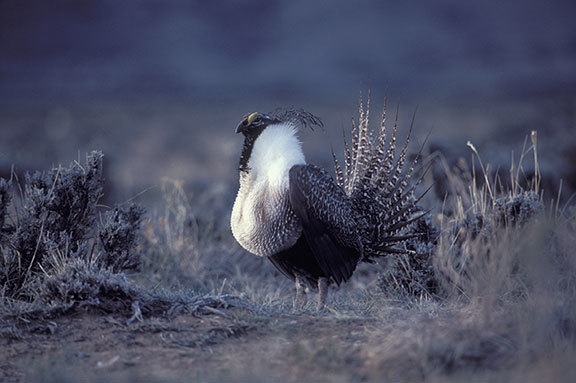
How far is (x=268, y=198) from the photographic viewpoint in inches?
171

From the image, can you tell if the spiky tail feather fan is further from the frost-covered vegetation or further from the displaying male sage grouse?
the frost-covered vegetation

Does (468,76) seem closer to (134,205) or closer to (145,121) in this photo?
(145,121)

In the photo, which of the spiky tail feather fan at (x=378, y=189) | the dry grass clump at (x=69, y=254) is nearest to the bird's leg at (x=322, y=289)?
the spiky tail feather fan at (x=378, y=189)

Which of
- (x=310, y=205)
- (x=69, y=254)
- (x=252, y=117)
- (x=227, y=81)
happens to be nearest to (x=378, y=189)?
(x=310, y=205)

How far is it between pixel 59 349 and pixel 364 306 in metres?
1.97

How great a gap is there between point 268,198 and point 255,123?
557 millimetres

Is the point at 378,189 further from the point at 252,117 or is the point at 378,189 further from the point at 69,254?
the point at 69,254

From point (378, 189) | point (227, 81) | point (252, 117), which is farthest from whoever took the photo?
point (227, 81)

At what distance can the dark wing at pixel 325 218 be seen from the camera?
4.24m

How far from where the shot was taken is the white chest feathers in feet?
14.1

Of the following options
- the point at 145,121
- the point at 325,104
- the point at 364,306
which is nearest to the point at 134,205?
the point at 364,306

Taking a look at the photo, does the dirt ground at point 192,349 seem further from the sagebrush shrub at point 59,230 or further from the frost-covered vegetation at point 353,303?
the sagebrush shrub at point 59,230

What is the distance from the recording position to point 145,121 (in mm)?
28391

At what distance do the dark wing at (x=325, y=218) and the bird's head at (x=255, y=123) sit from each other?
443 mm
